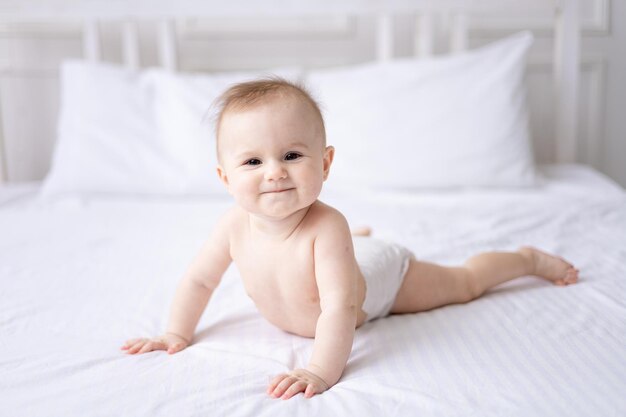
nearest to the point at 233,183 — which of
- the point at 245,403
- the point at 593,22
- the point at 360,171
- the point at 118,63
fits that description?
the point at 245,403

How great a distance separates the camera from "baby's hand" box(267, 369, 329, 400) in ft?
2.31

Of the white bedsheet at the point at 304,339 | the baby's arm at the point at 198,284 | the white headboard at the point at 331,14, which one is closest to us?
the white bedsheet at the point at 304,339

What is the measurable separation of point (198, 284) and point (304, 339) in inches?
7.0

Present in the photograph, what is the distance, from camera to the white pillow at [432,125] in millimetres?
1797

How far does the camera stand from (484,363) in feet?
2.53

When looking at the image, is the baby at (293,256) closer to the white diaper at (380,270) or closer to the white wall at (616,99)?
the white diaper at (380,270)

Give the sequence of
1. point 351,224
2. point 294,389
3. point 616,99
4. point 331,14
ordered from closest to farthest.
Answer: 1. point 294,389
2. point 351,224
3. point 331,14
4. point 616,99

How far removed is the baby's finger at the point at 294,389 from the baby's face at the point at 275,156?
21 cm

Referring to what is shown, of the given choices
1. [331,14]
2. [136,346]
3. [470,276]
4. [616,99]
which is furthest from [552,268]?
[616,99]

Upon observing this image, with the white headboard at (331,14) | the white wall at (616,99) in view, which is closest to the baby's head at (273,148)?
the white headboard at (331,14)

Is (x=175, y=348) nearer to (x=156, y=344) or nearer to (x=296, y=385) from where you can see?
(x=156, y=344)

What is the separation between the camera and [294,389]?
27.7 inches

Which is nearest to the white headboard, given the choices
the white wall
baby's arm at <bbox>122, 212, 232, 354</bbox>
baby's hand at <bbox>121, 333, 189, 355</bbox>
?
the white wall

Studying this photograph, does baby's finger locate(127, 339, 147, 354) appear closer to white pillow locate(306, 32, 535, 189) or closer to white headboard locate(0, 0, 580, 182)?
white pillow locate(306, 32, 535, 189)
